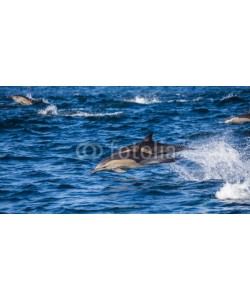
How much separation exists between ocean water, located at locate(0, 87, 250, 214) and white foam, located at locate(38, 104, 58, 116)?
21mm

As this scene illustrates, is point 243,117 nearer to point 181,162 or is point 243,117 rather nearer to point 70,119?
point 181,162

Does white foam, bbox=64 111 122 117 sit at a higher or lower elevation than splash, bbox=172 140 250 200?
higher

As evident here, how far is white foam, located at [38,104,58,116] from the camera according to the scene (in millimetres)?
10827

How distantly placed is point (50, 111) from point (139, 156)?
83.2 inches

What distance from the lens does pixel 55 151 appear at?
1023 centimetres

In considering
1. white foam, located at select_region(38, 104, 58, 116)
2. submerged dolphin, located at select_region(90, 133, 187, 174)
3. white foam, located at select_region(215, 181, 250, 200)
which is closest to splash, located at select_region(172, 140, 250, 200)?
white foam, located at select_region(215, 181, 250, 200)

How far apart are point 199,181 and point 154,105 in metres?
Result: 2.00

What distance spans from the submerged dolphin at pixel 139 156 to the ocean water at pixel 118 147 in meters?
0.12

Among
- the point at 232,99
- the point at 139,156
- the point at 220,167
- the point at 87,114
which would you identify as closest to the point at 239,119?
the point at 232,99

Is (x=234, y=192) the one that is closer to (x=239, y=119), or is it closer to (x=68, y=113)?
(x=239, y=119)

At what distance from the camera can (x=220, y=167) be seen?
1023cm

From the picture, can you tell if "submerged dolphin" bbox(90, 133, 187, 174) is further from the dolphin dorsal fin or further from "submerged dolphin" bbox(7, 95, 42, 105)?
"submerged dolphin" bbox(7, 95, 42, 105)

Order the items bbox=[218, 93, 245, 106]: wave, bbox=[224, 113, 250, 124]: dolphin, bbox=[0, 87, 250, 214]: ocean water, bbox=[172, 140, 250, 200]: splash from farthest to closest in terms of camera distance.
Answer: bbox=[224, 113, 250, 124]: dolphin, bbox=[218, 93, 245, 106]: wave, bbox=[172, 140, 250, 200]: splash, bbox=[0, 87, 250, 214]: ocean water

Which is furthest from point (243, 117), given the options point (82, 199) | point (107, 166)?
point (82, 199)
